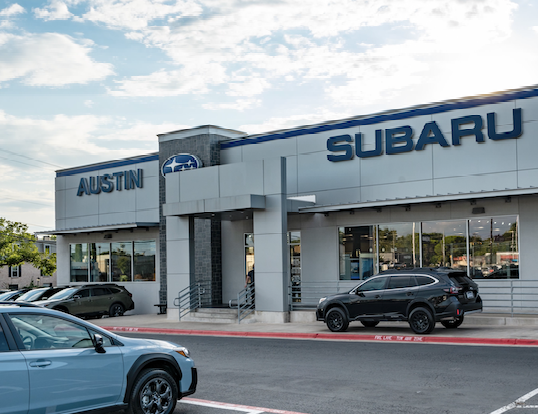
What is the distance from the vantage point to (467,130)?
20.8m

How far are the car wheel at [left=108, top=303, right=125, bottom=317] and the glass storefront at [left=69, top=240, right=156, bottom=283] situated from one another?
8.72 ft

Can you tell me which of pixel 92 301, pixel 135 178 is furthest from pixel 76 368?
pixel 135 178

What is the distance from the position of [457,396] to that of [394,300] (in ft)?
26.6

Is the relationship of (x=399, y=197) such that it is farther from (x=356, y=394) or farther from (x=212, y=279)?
(x=356, y=394)

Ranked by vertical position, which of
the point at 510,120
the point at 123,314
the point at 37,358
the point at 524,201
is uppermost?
the point at 510,120

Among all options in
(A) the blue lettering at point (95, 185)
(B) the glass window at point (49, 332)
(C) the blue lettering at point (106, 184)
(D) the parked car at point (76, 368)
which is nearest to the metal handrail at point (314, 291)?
(C) the blue lettering at point (106, 184)

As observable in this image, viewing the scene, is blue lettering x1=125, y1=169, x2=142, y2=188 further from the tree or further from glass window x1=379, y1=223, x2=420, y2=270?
the tree

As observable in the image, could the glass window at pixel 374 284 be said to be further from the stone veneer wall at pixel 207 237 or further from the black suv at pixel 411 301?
the stone veneer wall at pixel 207 237

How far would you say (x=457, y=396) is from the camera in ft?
29.3

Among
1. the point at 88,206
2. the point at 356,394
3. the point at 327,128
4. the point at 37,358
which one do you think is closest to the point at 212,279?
the point at 327,128

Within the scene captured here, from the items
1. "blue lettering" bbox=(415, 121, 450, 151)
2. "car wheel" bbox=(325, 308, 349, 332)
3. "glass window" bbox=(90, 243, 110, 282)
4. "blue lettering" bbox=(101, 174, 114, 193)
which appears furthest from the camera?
"glass window" bbox=(90, 243, 110, 282)

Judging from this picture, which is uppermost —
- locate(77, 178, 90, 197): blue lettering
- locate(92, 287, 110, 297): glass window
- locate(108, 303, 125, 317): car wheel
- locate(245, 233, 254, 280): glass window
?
locate(77, 178, 90, 197): blue lettering

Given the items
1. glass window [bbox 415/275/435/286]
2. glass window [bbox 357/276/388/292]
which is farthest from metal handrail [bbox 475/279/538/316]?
glass window [bbox 357/276/388/292]

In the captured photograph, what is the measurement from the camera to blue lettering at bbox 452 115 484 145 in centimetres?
2058
